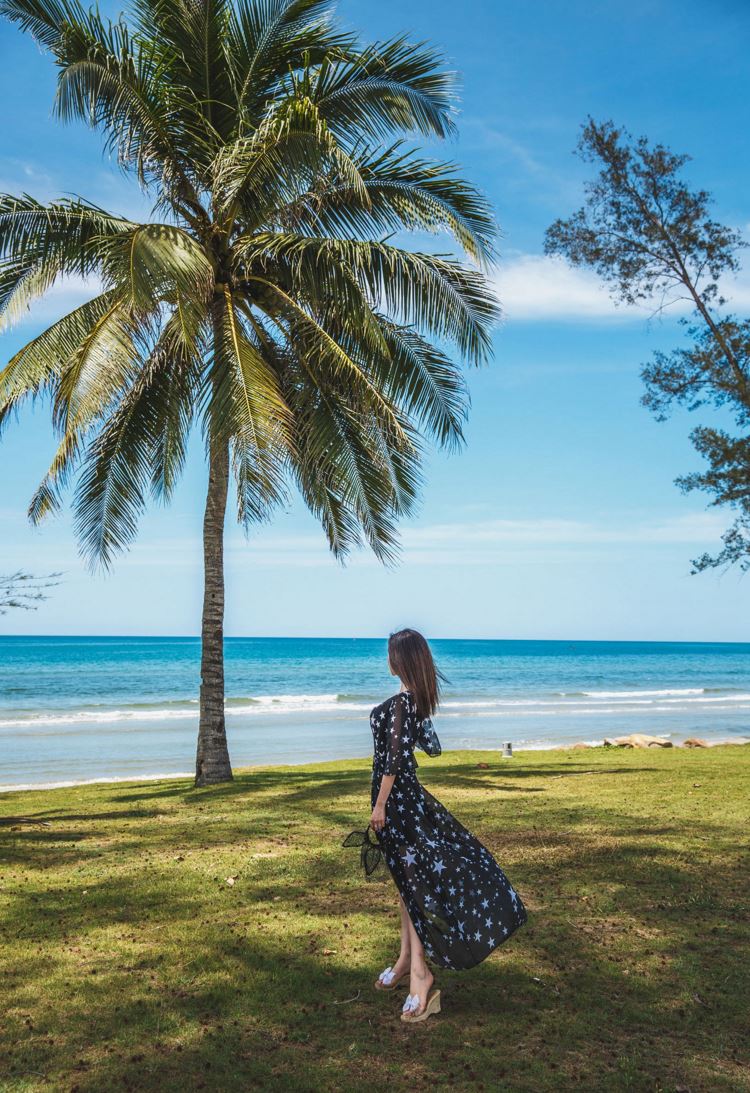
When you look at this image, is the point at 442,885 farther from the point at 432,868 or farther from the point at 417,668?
the point at 417,668

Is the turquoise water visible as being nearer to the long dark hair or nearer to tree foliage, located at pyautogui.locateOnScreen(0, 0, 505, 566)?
tree foliage, located at pyautogui.locateOnScreen(0, 0, 505, 566)

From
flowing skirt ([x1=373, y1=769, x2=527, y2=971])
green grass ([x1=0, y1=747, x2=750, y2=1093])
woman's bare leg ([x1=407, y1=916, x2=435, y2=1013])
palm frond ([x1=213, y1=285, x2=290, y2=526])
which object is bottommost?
green grass ([x1=0, y1=747, x2=750, y2=1093])

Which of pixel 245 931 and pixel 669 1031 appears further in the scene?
pixel 245 931

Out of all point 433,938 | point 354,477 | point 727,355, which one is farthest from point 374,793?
point 727,355

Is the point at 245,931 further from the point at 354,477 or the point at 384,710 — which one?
the point at 354,477

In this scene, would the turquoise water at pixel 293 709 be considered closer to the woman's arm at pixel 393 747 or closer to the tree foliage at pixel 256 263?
the tree foliage at pixel 256 263

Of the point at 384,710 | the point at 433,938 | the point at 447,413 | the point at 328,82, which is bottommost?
the point at 433,938

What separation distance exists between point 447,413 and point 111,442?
4.66 meters

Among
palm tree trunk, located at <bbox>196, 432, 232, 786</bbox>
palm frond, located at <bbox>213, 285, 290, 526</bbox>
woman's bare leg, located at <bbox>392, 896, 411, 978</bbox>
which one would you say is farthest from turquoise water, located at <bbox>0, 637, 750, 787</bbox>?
woman's bare leg, located at <bbox>392, 896, 411, 978</bbox>

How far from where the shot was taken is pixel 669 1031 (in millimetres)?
4184

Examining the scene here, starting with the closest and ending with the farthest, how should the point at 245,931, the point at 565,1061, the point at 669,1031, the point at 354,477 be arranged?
the point at 565,1061 < the point at 669,1031 < the point at 245,931 < the point at 354,477

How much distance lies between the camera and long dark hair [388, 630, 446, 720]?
4285 mm

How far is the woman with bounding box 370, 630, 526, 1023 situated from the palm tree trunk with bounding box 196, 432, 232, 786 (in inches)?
282

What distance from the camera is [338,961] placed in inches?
197
